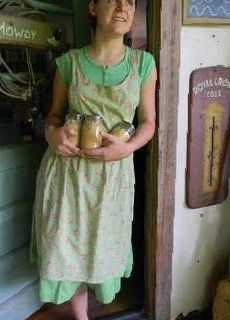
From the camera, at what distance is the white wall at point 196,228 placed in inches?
52.8

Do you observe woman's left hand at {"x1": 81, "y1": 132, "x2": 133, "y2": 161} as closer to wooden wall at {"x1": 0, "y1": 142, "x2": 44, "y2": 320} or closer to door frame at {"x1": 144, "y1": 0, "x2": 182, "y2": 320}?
door frame at {"x1": 144, "y1": 0, "x2": 182, "y2": 320}

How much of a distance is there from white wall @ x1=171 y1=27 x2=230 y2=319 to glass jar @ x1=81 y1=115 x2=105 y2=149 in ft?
1.08

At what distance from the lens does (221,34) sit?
1363 millimetres

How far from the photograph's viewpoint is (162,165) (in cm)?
137

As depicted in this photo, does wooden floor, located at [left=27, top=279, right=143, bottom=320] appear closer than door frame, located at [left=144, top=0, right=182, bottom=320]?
No

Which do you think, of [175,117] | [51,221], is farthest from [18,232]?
[175,117]

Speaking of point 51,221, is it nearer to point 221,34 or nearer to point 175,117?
point 175,117

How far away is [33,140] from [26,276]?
499 millimetres

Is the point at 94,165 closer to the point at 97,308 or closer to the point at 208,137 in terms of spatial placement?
the point at 208,137

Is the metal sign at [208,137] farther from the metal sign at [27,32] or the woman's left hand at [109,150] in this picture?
the metal sign at [27,32]

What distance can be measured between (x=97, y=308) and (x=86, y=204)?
24.3 inches

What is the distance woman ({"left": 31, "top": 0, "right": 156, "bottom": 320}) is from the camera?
1188mm

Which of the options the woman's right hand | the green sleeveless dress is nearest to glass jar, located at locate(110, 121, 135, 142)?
the green sleeveless dress

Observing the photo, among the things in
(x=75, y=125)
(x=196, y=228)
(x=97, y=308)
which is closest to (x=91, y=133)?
(x=75, y=125)
